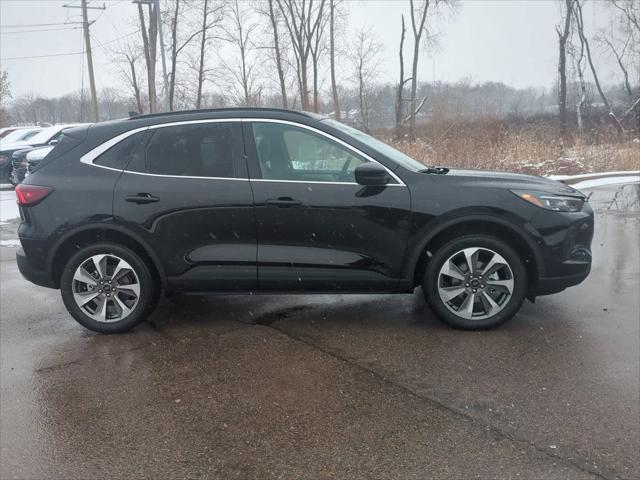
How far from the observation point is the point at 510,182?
4.46m

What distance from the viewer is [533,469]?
265 cm

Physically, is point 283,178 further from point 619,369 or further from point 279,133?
point 619,369

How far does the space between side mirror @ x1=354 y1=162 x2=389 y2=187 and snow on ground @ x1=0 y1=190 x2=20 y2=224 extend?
9602 millimetres

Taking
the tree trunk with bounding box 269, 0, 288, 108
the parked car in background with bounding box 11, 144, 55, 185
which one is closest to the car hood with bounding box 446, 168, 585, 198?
the parked car in background with bounding box 11, 144, 55, 185

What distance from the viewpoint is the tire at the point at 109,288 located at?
4.51 meters

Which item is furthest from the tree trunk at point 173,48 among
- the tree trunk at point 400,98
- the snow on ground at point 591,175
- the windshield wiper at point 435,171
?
the windshield wiper at point 435,171

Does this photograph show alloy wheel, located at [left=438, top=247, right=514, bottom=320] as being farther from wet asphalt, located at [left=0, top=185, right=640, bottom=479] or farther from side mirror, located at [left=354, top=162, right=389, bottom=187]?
side mirror, located at [left=354, top=162, right=389, bottom=187]

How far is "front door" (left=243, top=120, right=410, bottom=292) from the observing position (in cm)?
433

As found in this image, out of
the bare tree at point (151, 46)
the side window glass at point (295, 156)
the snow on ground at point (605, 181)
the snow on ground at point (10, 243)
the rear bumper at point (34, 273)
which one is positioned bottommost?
the snow on ground at point (10, 243)

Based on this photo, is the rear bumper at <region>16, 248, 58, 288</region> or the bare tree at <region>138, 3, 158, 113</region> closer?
the rear bumper at <region>16, 248, 58, 288</region>

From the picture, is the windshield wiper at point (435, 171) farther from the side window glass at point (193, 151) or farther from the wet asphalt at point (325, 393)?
the side window glass at point (193, 151)

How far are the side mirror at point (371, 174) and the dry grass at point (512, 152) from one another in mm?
12149

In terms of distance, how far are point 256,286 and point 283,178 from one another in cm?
88

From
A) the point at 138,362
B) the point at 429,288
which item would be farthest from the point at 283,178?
the point at 138,362
